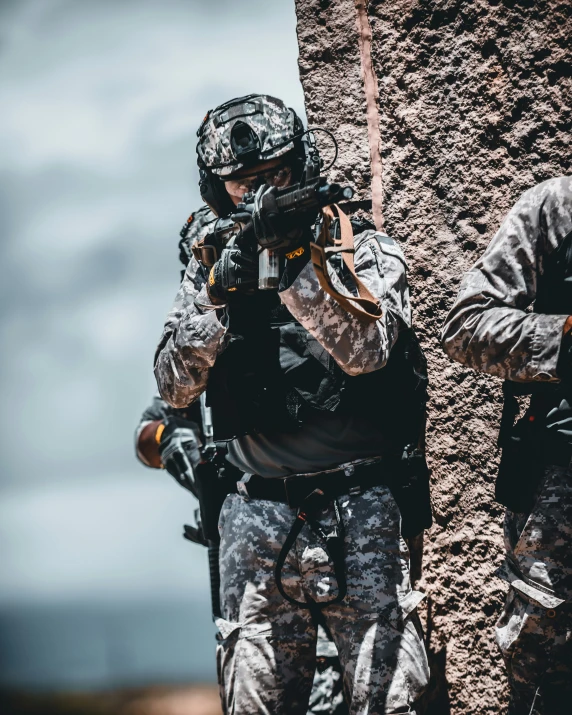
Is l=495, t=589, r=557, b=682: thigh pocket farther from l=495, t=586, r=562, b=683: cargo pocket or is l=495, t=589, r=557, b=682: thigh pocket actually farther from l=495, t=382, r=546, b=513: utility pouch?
l=495, t=382, r=546, b=513: utility pouch

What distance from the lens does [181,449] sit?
3402mm

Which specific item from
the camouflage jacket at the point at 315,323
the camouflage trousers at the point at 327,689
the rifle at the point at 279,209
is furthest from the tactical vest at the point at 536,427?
the camouflage trousers at the point at 327,689

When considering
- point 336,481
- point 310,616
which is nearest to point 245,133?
point 336,481

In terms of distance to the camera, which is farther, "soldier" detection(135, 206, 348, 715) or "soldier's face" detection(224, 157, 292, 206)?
"soldier" detection(135, 206, 348, 715)

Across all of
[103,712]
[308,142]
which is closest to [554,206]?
[308,142]

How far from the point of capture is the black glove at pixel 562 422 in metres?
1.82

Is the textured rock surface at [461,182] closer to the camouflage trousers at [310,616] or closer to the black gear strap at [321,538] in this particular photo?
the camouflage trousers at [310,616]

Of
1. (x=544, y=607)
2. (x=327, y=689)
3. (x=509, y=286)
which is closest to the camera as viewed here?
(x=544, y=607)

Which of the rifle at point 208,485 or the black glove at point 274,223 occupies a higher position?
the black glove at point 274,223

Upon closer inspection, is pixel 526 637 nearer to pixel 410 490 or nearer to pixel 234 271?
pixel 410 490

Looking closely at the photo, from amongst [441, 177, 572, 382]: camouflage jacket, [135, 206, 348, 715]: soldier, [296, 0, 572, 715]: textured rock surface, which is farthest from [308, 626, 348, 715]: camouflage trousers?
[441, 177, 572, 382]: camouflage jacket

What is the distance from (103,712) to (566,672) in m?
2.14

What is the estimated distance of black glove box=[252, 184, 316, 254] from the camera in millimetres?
1820

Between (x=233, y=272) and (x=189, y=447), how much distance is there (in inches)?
61.8
